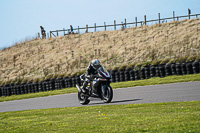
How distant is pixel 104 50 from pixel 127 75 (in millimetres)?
18848

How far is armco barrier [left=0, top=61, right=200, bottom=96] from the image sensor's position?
80.2 feet

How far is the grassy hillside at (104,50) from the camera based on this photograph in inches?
1431

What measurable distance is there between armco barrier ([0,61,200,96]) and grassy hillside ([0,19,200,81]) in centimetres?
459

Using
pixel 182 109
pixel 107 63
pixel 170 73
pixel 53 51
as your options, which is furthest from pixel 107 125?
pixel 53 51

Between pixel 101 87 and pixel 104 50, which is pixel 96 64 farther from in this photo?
pixel 104 50

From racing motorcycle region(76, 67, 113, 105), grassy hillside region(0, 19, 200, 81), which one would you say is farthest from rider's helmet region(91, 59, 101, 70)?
grassy hillside region(0, 19, 200, 81)

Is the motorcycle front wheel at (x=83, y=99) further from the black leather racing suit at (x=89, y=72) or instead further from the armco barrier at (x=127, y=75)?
the armco barrier at (x=127, y=75)

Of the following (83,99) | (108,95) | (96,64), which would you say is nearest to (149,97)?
(108,95)

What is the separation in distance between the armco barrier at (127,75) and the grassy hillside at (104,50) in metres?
4.59

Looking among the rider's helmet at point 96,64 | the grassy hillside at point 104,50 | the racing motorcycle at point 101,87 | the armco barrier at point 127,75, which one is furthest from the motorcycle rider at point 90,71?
the grassy hillside at point 104,50

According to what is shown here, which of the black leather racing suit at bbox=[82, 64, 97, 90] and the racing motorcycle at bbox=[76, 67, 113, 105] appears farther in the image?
the black leather racing suit at bbox=[82, 64, 97, 90]

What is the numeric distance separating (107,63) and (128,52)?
3908mm

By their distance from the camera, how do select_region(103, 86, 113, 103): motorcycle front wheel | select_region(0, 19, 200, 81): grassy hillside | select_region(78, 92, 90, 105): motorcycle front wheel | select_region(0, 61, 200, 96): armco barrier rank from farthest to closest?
1. select_region(0, 19, 200, 81): grassy hillside
2. select_region(0, 61, 200, 96): armco barrier
3. select_region(78, 92, 90, 105): motorcycle front wheel
4. select_region(103, 86, 113, 103): motorcycle front wheel

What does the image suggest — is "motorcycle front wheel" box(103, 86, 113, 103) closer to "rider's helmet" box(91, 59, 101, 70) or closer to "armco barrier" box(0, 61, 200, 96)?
"rider's helmet" box(91, 59, 101, 70)
